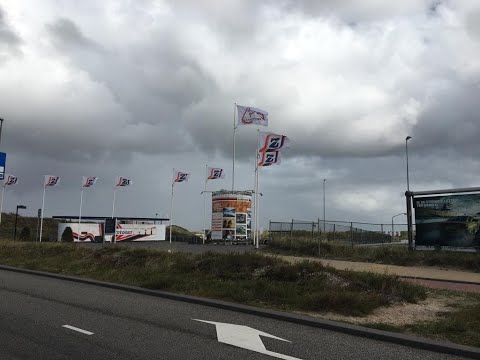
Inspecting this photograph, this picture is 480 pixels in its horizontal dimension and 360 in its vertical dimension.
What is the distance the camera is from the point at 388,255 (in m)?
22.0

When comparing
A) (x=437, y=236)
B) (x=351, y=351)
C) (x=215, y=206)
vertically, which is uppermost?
(x=215, y=206)

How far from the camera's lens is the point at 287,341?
24.9ft

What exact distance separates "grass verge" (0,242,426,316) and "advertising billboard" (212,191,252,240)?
2236 centimetres

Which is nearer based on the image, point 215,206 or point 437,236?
point 437,236

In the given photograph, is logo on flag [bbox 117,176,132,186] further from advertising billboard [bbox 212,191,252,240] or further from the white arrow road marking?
the white arrow road marking

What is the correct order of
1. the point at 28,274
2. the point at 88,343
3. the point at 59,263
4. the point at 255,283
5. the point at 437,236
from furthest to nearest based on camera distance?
the point at 437,236, the point at 59,263, the point at 28,274, the point at 255,283, the point at 88,343

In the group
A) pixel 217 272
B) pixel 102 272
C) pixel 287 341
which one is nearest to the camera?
pixel 287 341

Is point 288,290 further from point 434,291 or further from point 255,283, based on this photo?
point 434,291

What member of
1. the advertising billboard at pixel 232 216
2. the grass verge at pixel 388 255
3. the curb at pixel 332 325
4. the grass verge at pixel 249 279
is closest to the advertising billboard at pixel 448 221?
the grass verge at pixel 388 255

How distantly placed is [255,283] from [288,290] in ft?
4.03

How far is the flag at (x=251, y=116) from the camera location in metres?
36.0

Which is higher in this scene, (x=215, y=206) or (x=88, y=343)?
(x=215, y=206)

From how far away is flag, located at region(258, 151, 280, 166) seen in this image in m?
32.7

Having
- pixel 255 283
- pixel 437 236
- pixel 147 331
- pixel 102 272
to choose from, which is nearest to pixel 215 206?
pixel 437 236
